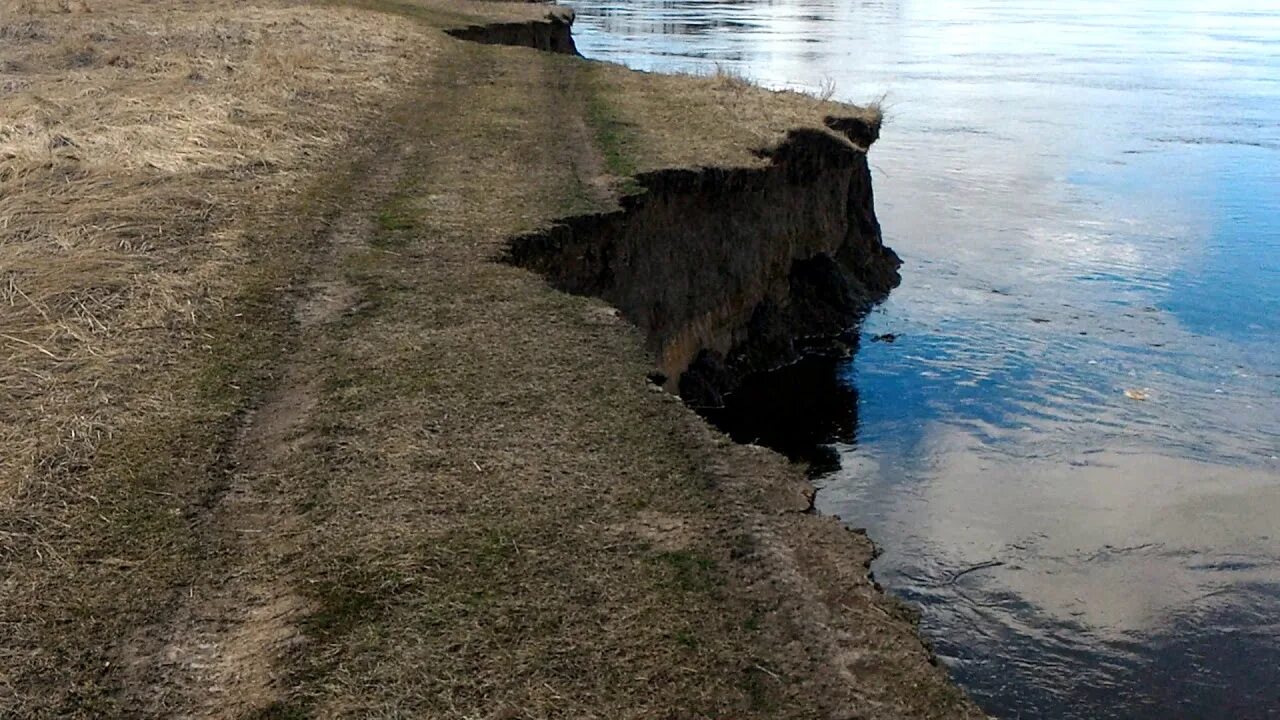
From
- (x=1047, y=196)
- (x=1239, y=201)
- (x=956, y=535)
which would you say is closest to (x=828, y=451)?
(x=956, y=535)

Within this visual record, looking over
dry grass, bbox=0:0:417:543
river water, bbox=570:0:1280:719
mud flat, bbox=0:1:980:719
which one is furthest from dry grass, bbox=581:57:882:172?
dry grass, bbox=0:0:417:543

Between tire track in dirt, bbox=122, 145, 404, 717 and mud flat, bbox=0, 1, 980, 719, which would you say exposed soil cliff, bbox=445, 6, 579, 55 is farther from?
tire track in dirt, bbox=122, 145, 404, 717

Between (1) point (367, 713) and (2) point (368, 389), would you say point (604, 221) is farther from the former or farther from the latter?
(1) point (367, 713)

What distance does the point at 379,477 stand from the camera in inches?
234

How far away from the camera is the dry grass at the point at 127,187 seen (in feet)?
22.0

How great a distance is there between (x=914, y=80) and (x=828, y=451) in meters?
26.5

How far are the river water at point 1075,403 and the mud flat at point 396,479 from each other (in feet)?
9.97

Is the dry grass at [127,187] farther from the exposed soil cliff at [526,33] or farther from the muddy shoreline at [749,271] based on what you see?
the exposed soil cliff at [526,33]

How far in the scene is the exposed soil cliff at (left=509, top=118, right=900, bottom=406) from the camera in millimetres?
11539

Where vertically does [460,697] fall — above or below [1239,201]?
above

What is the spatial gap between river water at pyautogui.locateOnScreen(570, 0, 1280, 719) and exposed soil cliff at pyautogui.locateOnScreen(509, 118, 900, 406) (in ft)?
2.30

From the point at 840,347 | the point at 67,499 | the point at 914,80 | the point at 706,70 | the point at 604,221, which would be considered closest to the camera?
the point at 67,499

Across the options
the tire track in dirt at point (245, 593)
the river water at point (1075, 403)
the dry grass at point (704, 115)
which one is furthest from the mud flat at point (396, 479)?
the river water at point (1075, 403)

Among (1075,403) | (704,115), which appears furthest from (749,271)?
(1075,403)
